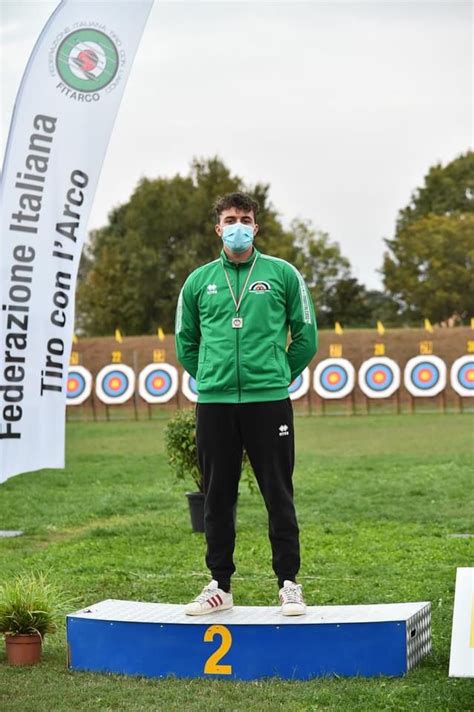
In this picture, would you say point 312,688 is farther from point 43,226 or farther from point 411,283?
point 411,283

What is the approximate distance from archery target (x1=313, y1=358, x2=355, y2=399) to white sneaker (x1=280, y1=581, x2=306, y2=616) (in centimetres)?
1774

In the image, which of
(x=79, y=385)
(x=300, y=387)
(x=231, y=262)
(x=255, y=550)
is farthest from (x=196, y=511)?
(x=79, y=385)

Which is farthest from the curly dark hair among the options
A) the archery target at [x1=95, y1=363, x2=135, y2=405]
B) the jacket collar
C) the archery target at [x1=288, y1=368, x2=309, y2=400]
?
the archery target at [x1=95, y1=363, x2=135, y2=405]

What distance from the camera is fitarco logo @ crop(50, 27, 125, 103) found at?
17.4 feet

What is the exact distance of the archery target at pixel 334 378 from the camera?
22.1 meters

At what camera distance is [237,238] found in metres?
4.11

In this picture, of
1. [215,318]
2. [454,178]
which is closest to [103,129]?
[215,318]

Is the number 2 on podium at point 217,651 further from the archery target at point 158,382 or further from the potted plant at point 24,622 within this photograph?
the archery target at point 158,382

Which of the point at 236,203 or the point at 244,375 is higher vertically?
the point at 236,203

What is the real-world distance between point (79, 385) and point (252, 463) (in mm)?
19188

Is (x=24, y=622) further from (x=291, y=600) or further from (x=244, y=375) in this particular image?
(x=244, y=375)

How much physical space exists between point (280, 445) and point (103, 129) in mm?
1871

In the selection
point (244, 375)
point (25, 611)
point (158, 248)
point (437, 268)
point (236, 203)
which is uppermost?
point (158, 248)

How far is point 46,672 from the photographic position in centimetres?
417
